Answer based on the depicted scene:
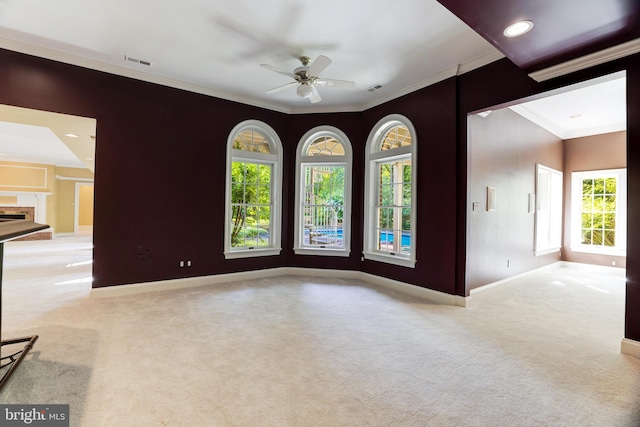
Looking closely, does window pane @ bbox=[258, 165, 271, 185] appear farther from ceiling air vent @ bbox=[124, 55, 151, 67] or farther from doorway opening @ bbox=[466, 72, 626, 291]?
doorway opening @ bbox=[466, 72, 626, 291]

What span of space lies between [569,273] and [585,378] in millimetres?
4960

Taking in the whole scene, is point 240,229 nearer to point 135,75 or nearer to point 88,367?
point 135,75

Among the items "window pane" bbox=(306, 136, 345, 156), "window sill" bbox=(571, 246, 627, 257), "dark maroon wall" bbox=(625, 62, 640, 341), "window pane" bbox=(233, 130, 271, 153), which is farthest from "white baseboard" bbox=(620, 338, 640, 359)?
"window pane" bbox=(233, 130, 271, 153)

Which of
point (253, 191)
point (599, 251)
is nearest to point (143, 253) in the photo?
point (253, 191)

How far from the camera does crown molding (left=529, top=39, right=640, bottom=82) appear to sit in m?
2.47

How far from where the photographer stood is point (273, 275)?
5.36 metres

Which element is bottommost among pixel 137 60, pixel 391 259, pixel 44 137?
pixel 391 259

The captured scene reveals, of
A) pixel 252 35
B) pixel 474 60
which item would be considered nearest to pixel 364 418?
pixel 252 35

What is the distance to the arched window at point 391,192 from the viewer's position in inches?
178

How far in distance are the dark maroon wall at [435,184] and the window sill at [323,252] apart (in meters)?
1.12

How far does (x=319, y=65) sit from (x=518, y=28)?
175 centimetres

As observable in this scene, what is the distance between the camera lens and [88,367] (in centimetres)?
224

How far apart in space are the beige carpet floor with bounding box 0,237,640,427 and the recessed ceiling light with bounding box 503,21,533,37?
259cm

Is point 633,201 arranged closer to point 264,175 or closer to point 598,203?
point 264,175
